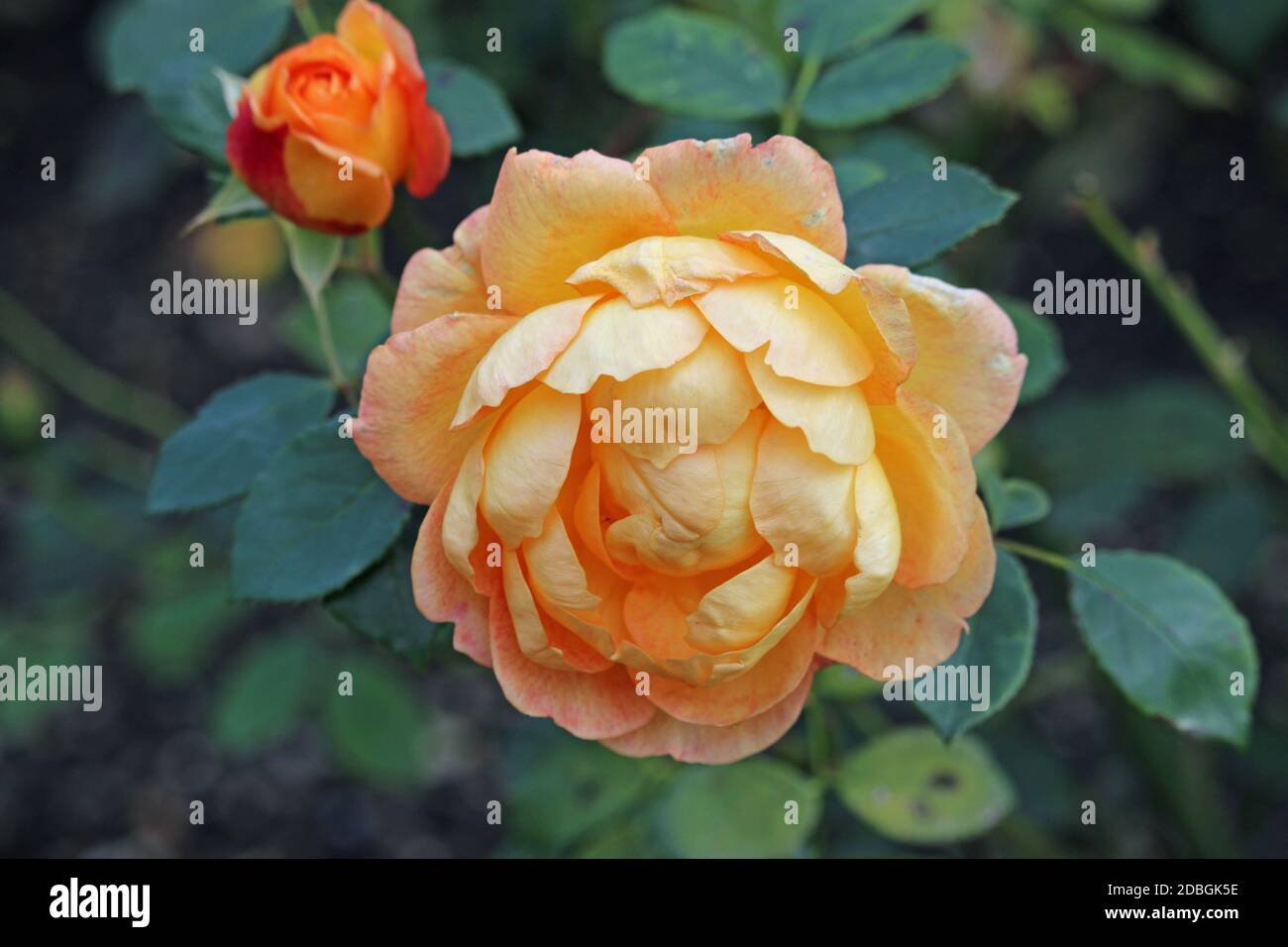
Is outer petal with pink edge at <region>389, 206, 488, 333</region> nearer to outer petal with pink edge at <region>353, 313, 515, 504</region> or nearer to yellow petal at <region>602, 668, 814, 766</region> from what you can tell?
outer petal with pink edge at <region>353, 313, 515, 504</region>

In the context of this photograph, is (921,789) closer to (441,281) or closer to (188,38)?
(441,281)

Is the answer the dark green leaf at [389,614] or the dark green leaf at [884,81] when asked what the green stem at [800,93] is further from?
the dark green leaf at [389,614]

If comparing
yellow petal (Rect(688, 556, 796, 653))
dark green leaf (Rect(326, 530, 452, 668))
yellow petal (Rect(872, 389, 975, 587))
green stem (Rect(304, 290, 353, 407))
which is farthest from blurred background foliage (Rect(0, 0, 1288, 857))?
yellow petal (Rect(688, 556, 796, 653))

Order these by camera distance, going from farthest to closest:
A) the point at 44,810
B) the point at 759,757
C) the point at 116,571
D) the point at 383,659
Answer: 1. the point at 44,810
2. the point at 116,571
3. the point at 383,659
4. the point at 759,757

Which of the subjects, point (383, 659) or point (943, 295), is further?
point (383, 659)

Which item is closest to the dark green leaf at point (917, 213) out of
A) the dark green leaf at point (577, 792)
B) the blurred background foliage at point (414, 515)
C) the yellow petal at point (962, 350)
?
the blurred background foliage at point (414, 515)

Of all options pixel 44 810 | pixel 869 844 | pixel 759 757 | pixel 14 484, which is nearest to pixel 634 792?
pixel 759 757

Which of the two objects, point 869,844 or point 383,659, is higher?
point 383,659

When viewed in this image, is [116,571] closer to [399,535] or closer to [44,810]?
[44,810]
